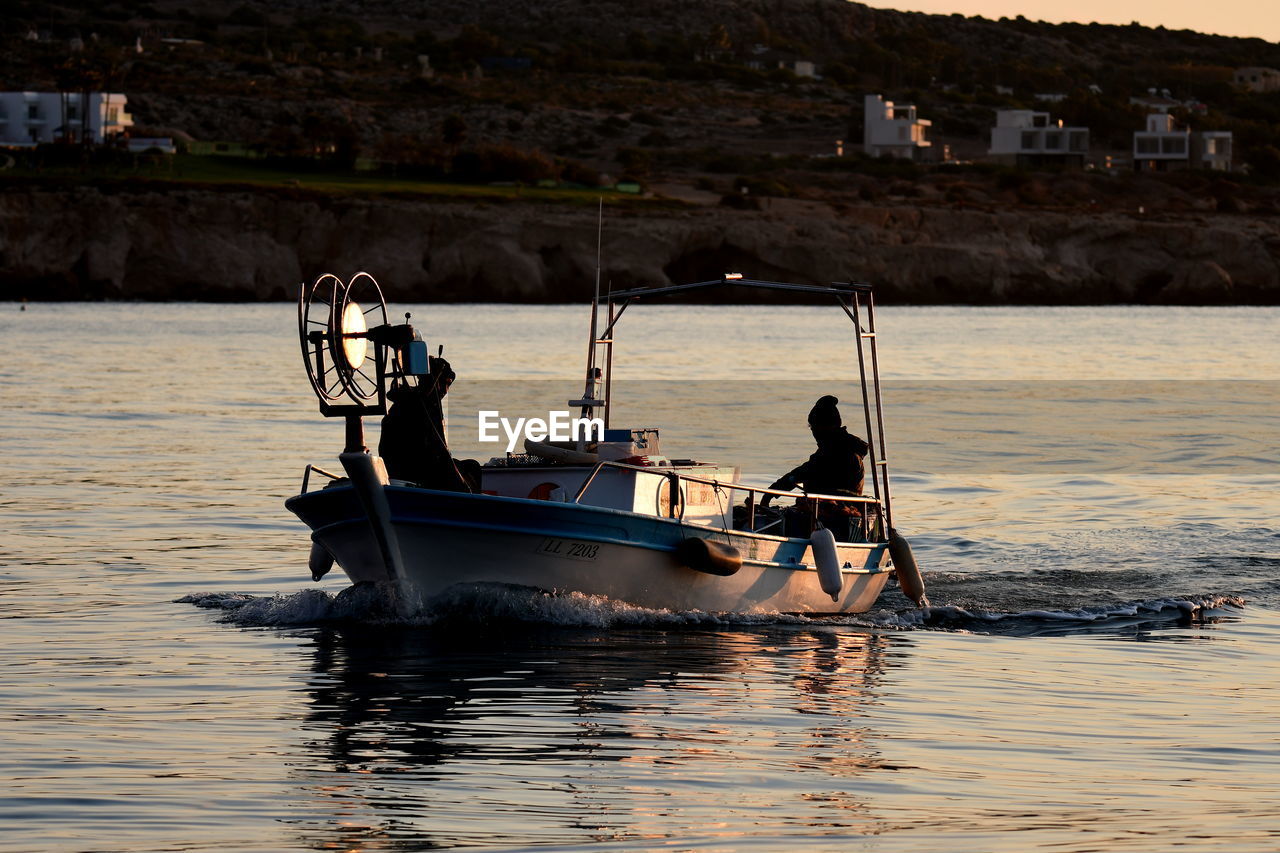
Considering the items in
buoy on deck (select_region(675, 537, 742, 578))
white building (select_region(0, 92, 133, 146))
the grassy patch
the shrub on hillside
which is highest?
white building (select_region(0, 92, 133, 146))

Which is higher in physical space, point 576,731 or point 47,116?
point 47,116

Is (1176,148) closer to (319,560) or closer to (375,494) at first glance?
(319,560)

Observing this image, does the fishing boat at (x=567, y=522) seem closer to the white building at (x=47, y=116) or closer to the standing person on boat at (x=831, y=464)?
the standing person on boat at (x=831, y=464)

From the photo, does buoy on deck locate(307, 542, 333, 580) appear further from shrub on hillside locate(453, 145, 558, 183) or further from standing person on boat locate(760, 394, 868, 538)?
shrub on hillside locate(453, 145, 558, 183)

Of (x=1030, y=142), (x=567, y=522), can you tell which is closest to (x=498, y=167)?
(x=1030, y=142)

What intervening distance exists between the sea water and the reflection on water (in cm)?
4

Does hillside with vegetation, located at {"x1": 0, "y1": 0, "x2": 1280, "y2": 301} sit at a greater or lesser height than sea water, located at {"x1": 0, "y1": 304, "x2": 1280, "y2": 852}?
greater

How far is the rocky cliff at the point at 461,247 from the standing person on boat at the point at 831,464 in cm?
8713

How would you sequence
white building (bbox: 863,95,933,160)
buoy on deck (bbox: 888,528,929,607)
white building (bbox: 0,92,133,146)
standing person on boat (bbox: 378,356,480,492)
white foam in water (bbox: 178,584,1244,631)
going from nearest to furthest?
standing person on boat (bbox: 378,356,480,492) → white foam in water (bbox: 178,584,1244,631) → buoy on deck (bbox: 888,528,929,607) → white building (bbox: 0,92,133,146) → white building (bbox: 863,95,933,160)

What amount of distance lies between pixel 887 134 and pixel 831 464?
15212 cm

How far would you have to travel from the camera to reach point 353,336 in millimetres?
16766

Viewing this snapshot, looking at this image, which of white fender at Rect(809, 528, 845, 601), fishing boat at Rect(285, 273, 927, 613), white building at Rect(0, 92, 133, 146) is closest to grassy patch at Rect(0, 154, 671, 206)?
white building at Rect(0, 92, 133, 146)

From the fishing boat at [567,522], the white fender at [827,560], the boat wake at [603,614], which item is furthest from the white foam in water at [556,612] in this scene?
the white fender at [827,560]

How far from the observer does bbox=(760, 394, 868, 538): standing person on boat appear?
19.8 m
